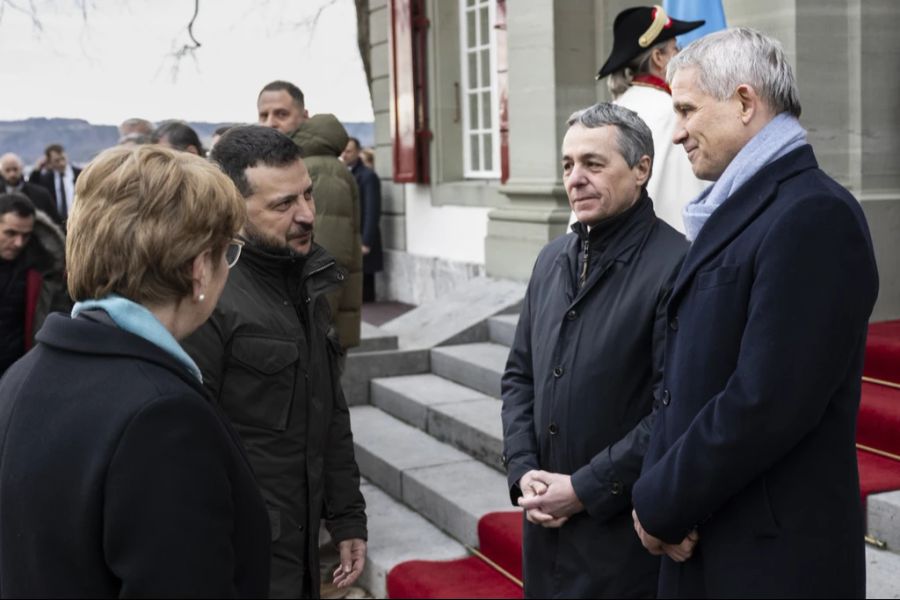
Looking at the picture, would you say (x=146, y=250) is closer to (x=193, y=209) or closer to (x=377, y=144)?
(x=193, y=209)

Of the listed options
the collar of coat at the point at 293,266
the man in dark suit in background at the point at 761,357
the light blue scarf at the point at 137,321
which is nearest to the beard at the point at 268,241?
the collar of coat at the point at 293,266

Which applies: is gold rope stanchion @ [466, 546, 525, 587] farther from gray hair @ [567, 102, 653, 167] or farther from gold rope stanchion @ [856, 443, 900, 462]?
gray hair @ [567, 102, 653, 167]

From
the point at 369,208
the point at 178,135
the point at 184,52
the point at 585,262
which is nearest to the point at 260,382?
the point at 585,262

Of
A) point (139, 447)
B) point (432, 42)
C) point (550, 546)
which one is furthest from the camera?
point (432, 42)

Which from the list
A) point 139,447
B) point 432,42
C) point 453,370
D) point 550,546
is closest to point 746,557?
point 550,546

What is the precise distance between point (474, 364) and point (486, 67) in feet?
14.9

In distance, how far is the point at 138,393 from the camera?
157 centimetres

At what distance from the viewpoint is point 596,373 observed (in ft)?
9.61

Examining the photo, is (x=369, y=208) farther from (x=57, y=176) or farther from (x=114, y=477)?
(x=114, y=477)

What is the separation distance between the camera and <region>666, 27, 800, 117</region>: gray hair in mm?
2398

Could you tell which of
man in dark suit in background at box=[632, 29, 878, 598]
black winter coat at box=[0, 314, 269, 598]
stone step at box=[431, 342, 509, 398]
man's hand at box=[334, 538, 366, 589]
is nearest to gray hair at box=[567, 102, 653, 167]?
man in dark suit in background at box=[632, 29, 878, 598]

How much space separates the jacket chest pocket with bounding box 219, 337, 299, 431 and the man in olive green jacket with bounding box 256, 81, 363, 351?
2644 millimetres

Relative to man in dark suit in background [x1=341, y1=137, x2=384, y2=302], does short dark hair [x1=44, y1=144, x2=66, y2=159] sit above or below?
above

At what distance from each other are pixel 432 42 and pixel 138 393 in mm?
9819
